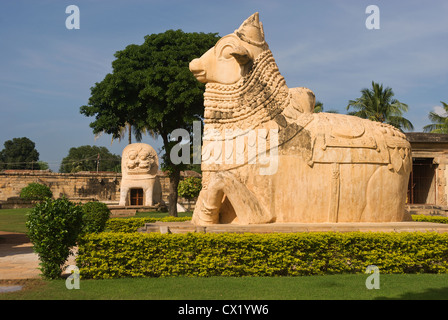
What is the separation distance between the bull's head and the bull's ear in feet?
0.29

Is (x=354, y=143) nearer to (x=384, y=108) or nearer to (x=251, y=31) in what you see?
(x=251, y=31)

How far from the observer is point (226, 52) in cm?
766

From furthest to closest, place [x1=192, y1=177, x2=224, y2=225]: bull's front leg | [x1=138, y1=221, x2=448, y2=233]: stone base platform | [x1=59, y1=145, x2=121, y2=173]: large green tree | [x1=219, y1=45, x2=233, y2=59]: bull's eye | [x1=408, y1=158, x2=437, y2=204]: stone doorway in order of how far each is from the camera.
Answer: [x1=59, y1=145, x2=121, y2=173]: large green tree → [x1=408, y1=158, x2=437, y2=204]: stone doorway → [x1=219, y1=45, x2=233, y2=59]: bull's eye → [x1=192, y1=177, x2=224, y2=225]: bull's front leg → [x1=138, y1=221, x2=448, y2=233]: stone base platform

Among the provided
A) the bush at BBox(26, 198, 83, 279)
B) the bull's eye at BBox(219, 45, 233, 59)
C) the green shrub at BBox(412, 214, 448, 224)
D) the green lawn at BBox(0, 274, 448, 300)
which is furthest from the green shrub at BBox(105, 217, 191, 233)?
the green shrub at BBox(412, 214, 448, 224)

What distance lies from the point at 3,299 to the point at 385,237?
5.38 metres

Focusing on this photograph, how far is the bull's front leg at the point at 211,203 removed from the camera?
7016mm

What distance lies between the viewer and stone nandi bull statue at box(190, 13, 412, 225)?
7.22 m

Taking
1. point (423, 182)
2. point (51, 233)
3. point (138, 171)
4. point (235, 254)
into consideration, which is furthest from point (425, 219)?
point (138, 171)

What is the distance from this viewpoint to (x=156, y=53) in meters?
17.8

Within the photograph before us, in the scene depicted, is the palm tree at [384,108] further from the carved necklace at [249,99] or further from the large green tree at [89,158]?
the large green tree at [89,158]

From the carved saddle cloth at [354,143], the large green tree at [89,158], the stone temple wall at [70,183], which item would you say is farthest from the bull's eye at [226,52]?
the large green tree at [89,158]

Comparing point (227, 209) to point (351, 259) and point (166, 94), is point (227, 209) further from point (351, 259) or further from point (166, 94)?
point (166, 94)

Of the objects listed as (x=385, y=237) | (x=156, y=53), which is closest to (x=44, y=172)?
(x=156, y=53)

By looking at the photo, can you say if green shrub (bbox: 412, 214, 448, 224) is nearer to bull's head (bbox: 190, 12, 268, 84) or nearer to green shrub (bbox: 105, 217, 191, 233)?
green shrub (bbox: 105, 217, 191, 233)
